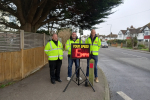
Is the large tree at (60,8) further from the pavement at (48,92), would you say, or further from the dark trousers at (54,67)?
the pavement at (48,92)

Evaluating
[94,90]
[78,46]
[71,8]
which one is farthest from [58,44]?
[71,8]

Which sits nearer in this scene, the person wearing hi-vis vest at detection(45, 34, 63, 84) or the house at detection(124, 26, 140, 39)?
the person wearing hi-vis vest at detection(45, 34, 63, 84)

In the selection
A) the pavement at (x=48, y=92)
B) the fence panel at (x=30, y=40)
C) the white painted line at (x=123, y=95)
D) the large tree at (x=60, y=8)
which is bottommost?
the white painted line at (x=123, y=95)

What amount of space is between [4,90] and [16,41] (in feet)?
6.22

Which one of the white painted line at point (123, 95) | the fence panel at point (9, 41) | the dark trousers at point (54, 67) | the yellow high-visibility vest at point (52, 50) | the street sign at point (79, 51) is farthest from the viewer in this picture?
the dark trousers at point (54, 67)

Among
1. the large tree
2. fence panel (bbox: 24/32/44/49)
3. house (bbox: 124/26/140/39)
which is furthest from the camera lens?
house (bbox: 124/26/140/39)

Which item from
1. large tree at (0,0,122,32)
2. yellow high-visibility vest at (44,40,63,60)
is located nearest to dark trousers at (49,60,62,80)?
yellow high-visibility vest at (44,40,63,60)

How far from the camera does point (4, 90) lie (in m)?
4.06

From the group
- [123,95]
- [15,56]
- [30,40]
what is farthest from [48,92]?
[30,40]

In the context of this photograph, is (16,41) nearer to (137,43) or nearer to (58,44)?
(58,44)

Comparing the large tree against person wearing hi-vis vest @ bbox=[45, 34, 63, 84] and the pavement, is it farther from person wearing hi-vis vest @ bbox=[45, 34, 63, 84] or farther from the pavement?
the pavement

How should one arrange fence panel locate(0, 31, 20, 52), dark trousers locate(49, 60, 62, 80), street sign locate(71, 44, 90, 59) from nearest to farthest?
street sign locate(71, 44, 90, 59)
fence panel locate(0, 31, 20, 52)
dark trousers locate(49, 60, 62, 80)

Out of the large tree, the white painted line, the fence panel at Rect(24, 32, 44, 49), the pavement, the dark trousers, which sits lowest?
the white painted line

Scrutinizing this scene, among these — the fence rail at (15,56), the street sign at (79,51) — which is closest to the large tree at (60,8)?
the fence rail at (15,56)
